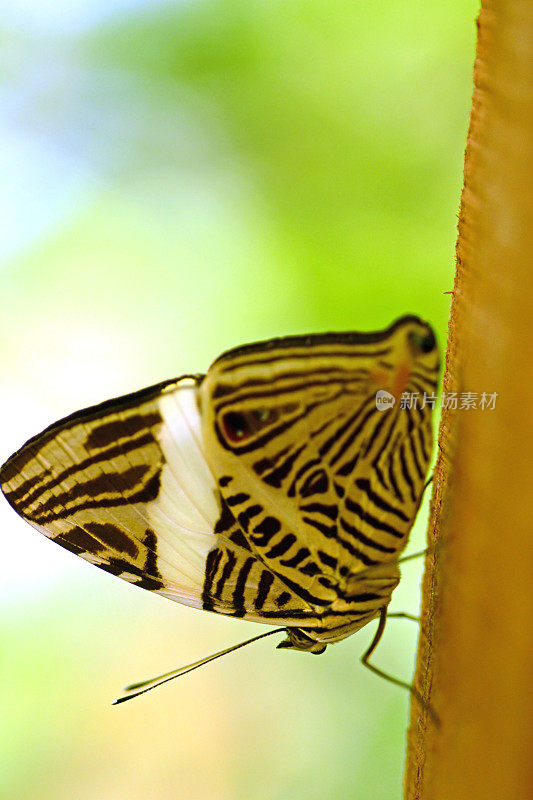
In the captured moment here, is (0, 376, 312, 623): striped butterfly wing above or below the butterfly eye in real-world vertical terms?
below

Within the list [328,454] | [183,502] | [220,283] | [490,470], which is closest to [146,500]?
[183,502]

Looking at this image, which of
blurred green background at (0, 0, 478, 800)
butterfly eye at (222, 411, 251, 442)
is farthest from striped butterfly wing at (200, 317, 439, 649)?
blurred green background at (0, 0, 478, 800)

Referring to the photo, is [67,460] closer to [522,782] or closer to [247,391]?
[247,391]

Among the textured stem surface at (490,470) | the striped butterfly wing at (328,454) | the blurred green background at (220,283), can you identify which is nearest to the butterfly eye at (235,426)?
the striped butterfly wing at (328,454)

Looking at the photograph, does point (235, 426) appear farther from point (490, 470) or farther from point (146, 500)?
point (490, 470)

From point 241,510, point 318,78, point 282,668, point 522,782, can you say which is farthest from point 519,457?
point 318,78

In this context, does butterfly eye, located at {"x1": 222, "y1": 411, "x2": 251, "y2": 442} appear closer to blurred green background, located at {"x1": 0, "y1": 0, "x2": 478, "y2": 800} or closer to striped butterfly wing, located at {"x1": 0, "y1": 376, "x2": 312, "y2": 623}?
striped butterfly wing, located at {"x1": 0, "y1": 376, "x2": 312, "y2": 623}

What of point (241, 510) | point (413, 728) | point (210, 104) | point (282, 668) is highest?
point (210, 104)

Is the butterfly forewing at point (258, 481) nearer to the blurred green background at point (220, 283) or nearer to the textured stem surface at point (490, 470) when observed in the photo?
the textured stem surface at point (490, 470)

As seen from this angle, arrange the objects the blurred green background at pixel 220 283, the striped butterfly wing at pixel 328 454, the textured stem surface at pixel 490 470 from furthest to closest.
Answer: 1. the blurred green background at pixel 220 283
2. the striped butterfly wing at pixel 328 454
3. the textured stem surface at pixel 490 470
